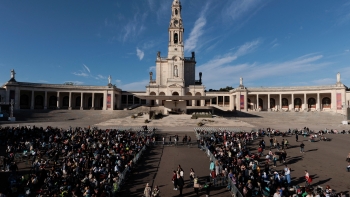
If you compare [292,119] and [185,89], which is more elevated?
[185,89]

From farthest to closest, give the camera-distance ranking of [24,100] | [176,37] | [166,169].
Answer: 1. [176,37]
2. [24,100]
3. [166,169]

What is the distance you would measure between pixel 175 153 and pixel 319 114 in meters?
44.1

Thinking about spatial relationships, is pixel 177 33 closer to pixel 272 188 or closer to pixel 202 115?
pixel 202 115

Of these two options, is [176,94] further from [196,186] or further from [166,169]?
[196,186]

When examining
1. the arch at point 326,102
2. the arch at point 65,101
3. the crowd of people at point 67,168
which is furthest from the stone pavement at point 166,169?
the arch at point 326,102

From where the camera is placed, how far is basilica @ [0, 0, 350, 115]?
57.3m

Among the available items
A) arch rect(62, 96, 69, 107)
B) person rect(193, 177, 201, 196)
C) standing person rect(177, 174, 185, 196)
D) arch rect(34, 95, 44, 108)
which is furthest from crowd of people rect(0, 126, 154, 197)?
arch rect(62, 96, 69, 107)

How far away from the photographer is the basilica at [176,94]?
5734 cm

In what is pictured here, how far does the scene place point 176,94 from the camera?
62312 mm

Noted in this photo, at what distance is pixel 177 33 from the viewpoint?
6725cm

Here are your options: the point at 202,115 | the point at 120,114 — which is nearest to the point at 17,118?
the point at 120,114

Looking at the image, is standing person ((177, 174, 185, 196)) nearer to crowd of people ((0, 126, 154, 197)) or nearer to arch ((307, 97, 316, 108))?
crowd of people ((0, 126, 154, 197))

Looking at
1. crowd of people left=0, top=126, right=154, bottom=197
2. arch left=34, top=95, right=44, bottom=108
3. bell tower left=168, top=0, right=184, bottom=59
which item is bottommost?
crowd of people left=0, top=126, right=154, bottom=197

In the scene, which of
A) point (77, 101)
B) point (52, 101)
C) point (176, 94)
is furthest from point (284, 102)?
point (52, 101)
